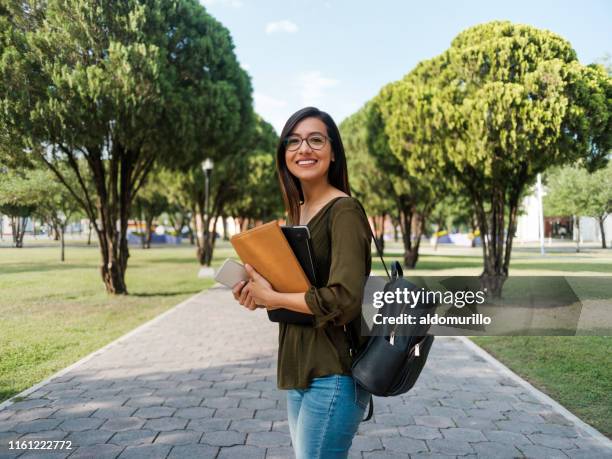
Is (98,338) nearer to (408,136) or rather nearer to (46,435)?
(46,435)

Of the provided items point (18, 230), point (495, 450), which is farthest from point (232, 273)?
point (18, 230)

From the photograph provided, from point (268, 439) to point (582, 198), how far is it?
602 cm

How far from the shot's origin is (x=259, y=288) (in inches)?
68.9

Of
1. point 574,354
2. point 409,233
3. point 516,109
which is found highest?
point 516,109

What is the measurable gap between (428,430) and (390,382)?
3018 millimetres

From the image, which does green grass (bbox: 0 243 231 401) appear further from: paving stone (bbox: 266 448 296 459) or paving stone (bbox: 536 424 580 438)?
paving stone (bbox: 536 424 580 438)

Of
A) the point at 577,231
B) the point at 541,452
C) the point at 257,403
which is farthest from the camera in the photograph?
the point at 577,231

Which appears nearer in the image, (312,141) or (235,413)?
(312,141)

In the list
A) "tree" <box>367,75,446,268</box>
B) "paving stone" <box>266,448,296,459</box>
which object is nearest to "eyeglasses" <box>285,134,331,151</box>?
"paving stone" <box>266,448,296,459</box>

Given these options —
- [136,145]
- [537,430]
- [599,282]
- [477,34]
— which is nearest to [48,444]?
[537,430]

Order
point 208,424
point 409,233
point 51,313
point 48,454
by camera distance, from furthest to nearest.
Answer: point 409,233 < point 51,313 < point 208,424 < point 48,454

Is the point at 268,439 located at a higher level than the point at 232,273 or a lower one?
lower

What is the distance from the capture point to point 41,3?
407 inches

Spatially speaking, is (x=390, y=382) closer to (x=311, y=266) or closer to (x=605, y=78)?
(x=311, y=266)
